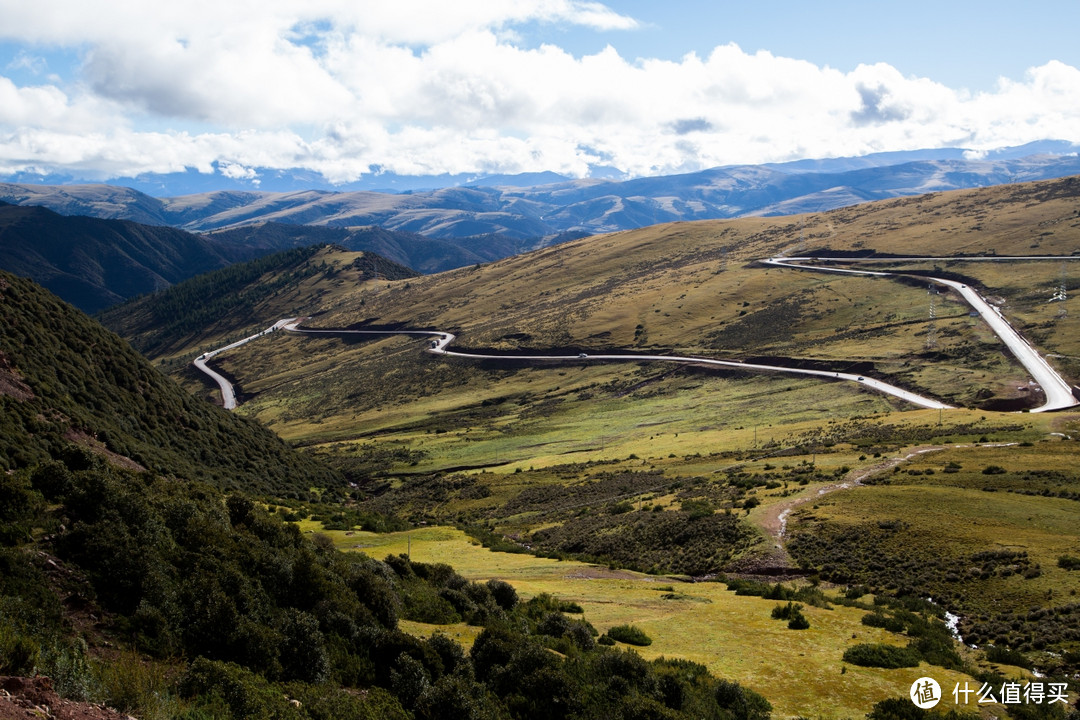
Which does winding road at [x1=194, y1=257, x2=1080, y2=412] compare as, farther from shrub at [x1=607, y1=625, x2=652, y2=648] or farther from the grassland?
shrub at [x1=607, y1=625, x2=652, y2=648]

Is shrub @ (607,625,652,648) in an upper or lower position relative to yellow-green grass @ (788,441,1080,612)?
upper

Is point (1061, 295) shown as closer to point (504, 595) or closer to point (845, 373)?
point (845, 373)

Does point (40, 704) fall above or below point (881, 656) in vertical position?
above

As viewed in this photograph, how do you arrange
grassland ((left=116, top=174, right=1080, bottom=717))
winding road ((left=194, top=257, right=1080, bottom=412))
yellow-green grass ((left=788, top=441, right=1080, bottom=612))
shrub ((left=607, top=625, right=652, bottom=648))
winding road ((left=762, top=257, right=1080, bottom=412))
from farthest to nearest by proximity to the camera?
winding road ((left=194, top=257, right=1080, bottom=412)), winding road ((left=762, top=257, right=1080, bottom=412)), yellow-green grass ((left=788, top=441, right=1080, bottom=612)), grassland ((left=116, top=174, right=1080, bottom=717)), shrub ((left=607, top=625, right=652, bottom=648))

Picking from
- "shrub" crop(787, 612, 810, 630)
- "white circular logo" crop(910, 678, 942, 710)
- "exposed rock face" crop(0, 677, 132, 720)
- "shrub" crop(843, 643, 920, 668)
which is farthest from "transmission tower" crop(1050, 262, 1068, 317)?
"exposed rock face" crop(0, 677, 132, 720)

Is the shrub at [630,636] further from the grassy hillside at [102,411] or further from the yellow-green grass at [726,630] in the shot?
the grassy hillside at [102,411]

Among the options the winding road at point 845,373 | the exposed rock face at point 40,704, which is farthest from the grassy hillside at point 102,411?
the winding road at point 845,373

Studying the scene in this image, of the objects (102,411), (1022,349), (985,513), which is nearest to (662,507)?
(985,513)
